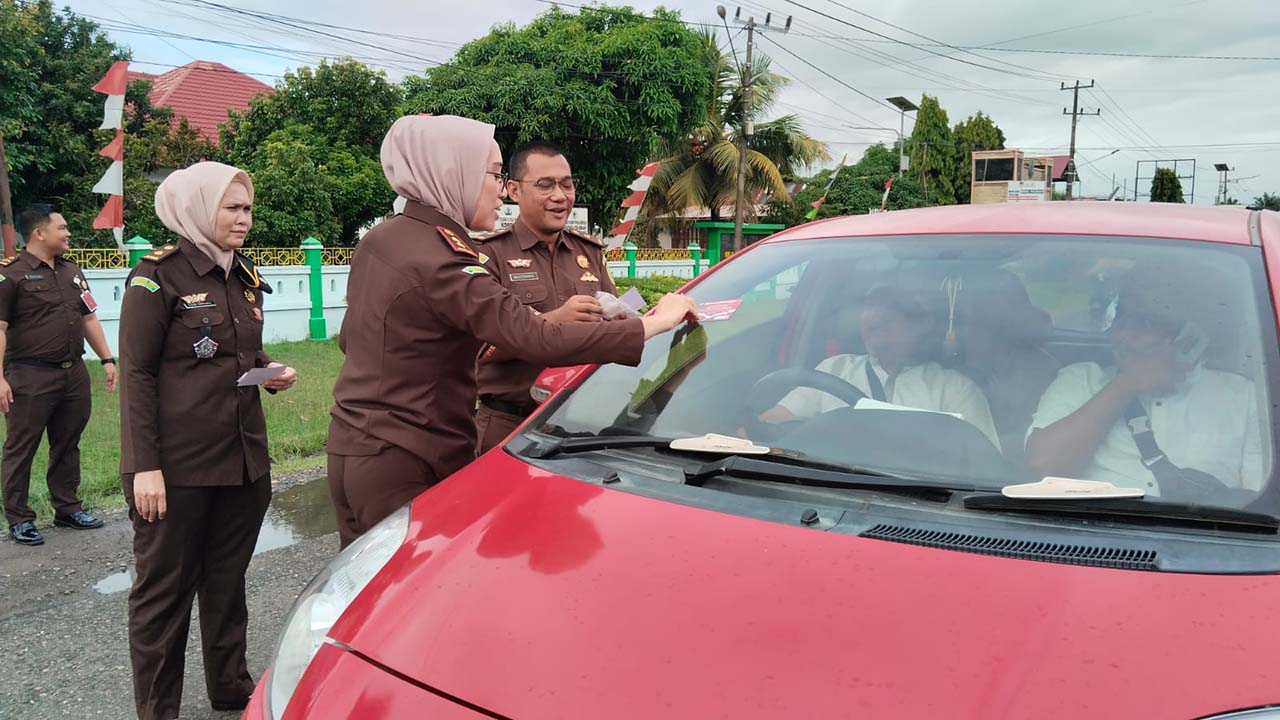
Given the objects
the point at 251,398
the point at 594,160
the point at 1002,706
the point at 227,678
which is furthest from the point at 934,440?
the point at 594,160

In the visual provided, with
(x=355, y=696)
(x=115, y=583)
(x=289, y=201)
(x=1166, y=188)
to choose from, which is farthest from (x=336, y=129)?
(x=1166, y=188)

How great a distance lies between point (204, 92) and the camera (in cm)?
2817

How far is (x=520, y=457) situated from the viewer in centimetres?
193

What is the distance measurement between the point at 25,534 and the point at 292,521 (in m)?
1.25

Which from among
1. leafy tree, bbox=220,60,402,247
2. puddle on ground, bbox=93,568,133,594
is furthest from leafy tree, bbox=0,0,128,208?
puddle on ground, bbox=93,568,133,594

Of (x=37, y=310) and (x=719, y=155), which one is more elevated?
(x=719, y=155)

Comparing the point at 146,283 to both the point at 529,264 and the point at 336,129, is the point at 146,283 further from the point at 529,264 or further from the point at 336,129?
the point at 336,129

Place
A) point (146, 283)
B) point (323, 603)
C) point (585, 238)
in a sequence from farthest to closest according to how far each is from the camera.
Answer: point (585, 238) < point (146, 283) < point (323, 603)

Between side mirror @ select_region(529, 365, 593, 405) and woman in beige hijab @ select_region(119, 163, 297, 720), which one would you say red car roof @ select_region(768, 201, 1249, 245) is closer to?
side mirror @ select_region(529, 365, 593, 405)

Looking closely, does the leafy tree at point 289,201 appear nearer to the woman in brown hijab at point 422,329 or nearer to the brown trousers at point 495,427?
the brown trousers at point 495,427

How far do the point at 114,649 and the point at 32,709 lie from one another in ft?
1.49

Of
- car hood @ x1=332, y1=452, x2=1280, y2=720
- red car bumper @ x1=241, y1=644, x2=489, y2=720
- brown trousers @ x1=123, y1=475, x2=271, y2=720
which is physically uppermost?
car hood @ x1=332, y1=452, x2=1280, y2=720

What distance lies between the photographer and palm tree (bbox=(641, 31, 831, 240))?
94.0 ft

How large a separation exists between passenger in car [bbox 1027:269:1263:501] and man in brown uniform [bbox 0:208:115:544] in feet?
15.9
